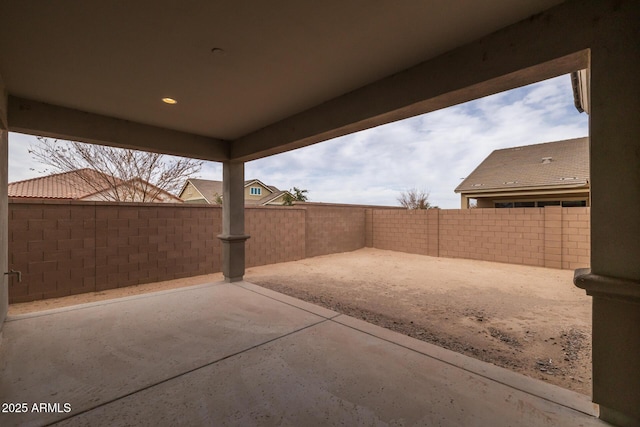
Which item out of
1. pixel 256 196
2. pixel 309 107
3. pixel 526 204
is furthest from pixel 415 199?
pixel 309 107

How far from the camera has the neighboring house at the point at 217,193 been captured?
17666mm

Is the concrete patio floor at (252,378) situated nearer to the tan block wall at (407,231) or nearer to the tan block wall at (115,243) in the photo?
the tan block wall at (115,243)

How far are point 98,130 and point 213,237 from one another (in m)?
3.39

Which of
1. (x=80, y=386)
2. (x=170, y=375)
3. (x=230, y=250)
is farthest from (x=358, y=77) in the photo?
(x=230, y=250)

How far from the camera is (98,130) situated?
11.1ft

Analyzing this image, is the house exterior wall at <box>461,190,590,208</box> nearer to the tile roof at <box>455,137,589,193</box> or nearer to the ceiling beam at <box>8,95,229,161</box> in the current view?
the tile roof at <box>455,137,589,193</box>

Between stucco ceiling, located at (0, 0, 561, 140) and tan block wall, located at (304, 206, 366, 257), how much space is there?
6025 millimetres

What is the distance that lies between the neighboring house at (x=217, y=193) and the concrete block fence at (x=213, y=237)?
8562 millimetres

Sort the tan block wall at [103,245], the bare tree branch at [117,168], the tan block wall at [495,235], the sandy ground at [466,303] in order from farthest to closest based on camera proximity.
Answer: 1. the bare tree branch at [117,168]
2. the tan block wall at [495,235]
3. the tan block wall at [103,245]
4. the sandy ground at [466,303]

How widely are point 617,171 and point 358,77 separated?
189 cm

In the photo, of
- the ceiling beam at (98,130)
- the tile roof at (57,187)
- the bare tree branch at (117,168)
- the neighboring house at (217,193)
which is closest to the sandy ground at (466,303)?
the ceiling beam at (98,130)

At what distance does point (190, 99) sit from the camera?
2.94 m

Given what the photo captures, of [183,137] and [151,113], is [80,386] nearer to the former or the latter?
[151,113]

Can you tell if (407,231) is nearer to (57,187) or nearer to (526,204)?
(526,204)
